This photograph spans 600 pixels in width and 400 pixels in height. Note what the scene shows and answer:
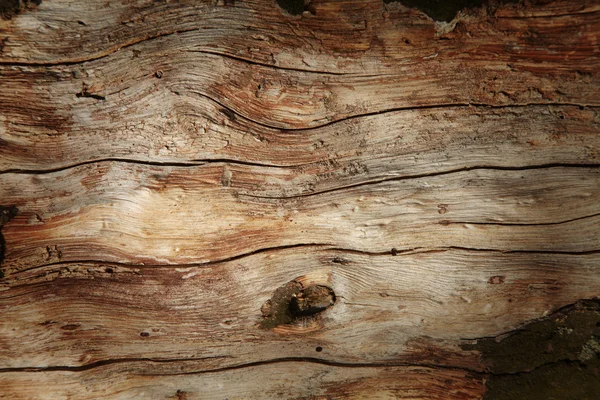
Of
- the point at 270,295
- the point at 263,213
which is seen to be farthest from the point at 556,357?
the point at 263,213

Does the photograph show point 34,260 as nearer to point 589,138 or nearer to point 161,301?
point 161,301

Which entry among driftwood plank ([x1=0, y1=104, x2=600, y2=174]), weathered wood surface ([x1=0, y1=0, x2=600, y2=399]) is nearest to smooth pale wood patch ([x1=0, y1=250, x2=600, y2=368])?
weathered wood surface ([x1=0, y1=0, x2=600, y2=399])

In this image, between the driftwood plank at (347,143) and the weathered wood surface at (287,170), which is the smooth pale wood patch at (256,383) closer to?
the weathered wood surface at (287,170)

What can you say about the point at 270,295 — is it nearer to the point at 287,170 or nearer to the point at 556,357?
the point at 287,170

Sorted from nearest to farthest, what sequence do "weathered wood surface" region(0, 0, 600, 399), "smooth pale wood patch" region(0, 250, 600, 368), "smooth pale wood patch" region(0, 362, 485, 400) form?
"weathered wood surface" region(0, 0, 600, 399) < "smooth pale wood patch" region(0, 250, 600, 368) < "smooth pale wood patch" region(0, 362, 485, 400)

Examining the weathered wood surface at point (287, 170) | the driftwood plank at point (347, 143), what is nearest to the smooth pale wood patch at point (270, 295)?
the weathered wood surface at point (287, 170)

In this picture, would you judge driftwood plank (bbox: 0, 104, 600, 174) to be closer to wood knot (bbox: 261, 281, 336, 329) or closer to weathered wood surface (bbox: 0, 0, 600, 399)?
weathered wood surface (bbox: 0, 0, 600, 399)

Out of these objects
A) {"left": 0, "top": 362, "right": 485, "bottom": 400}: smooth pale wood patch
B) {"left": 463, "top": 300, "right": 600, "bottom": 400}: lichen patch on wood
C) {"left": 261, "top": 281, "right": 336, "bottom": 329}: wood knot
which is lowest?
{"left": 0, "top": 362, "right": 485, "bottom": 400}: smooth pale wood patch
